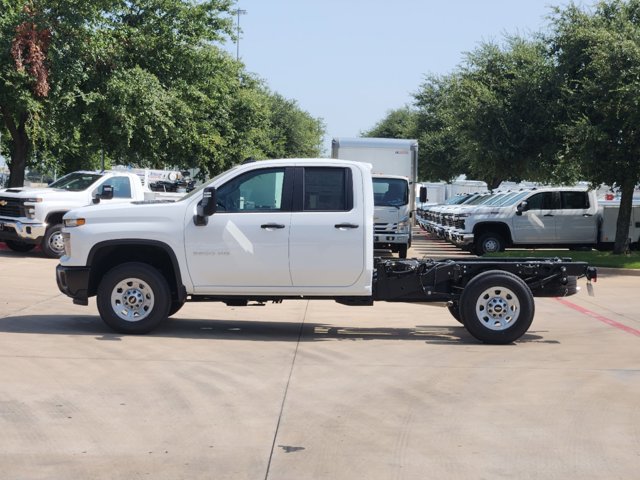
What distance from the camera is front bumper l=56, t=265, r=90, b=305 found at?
36.0 feet

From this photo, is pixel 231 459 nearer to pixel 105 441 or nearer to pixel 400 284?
pixel 105 441

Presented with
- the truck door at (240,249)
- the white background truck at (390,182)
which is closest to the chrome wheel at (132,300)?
the truck door at (240,249)

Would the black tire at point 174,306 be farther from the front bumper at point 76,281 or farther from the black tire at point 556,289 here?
the black tire at point 556,289

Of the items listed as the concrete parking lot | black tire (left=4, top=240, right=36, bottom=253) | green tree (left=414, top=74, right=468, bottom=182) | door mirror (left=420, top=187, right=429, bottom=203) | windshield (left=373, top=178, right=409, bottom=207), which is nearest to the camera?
the concrete parking lot

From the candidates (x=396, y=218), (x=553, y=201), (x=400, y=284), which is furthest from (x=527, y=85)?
(x=400, y=284)

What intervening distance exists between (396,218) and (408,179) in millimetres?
1905

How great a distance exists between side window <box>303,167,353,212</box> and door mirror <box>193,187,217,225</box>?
3.44 ft

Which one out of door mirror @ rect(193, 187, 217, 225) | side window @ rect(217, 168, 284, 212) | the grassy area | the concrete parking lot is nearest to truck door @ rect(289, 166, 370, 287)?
side window @ rect(217, 168, 284, 212)

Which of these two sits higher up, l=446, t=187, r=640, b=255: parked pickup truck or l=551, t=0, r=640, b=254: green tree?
l=551, t=0, r=640, b=254: green tree

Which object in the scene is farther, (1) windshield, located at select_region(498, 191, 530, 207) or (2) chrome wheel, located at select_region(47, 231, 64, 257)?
(1) windshield, located at select_region(498, 191, 530, 207)

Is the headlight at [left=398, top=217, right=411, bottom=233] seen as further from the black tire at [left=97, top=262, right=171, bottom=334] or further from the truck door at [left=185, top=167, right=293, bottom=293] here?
the black tire at [left=97, top=262, right=171, bottom=334]

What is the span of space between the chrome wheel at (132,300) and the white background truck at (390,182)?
42.8 feet

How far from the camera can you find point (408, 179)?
25344mm

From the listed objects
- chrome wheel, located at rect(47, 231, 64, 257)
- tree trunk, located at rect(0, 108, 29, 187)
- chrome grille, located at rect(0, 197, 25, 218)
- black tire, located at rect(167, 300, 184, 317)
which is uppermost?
tree trunk, located at rect(0, 108, 29, 187)
